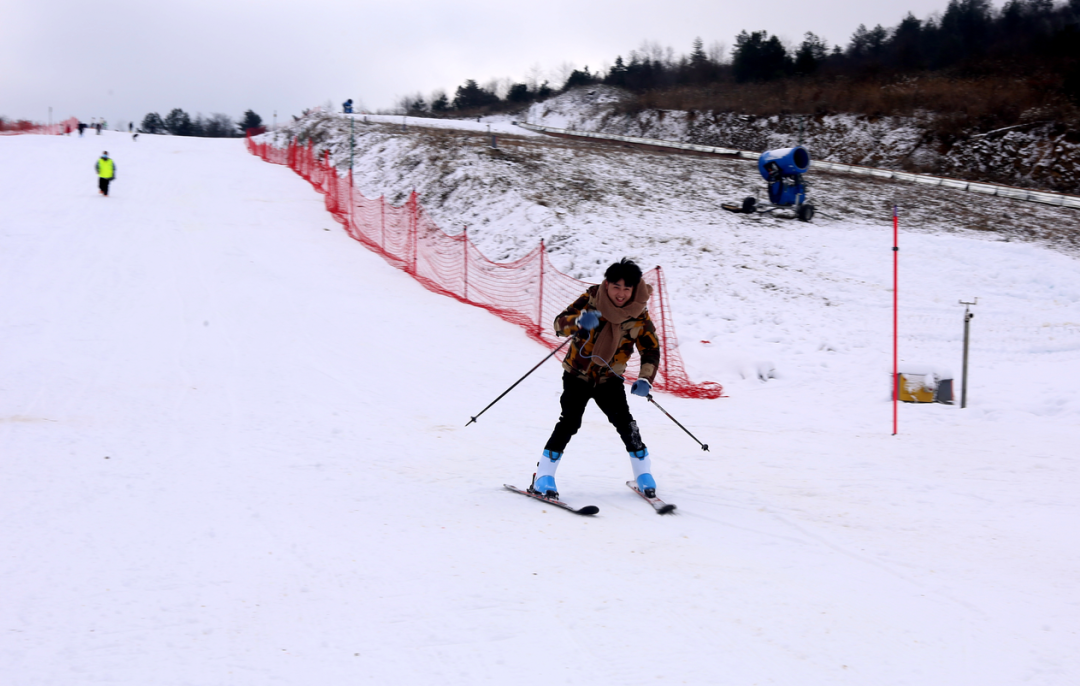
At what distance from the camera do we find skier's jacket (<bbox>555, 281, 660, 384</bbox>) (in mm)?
4996

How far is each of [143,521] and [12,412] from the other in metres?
3.29

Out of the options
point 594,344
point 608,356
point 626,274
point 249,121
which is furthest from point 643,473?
point 249,121

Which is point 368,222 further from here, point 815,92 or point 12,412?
point 815,92

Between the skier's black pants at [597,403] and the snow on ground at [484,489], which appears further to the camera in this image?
the skier's black pants at [597,403]

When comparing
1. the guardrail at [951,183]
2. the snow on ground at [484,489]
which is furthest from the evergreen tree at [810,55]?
the snow on ground at [484,489]

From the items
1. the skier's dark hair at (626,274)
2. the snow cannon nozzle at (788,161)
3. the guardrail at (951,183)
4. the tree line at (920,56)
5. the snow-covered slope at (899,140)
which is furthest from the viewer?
the tree line at (920,56)

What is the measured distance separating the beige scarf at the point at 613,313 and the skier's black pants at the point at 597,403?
24 cm

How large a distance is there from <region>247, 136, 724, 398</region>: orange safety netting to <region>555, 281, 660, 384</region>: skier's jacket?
15.2 ft

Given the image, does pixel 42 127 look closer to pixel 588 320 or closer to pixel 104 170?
pixel 104 170

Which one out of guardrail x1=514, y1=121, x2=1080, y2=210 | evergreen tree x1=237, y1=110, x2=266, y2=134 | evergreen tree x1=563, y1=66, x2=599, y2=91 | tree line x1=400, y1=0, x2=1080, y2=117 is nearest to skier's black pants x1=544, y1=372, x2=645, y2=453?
guardrail x1=514, y1=121, x2=1080, y2=210

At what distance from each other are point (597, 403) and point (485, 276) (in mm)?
10590

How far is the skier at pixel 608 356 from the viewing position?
16.0 ft

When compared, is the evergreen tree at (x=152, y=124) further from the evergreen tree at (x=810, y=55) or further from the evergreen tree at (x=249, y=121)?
the evergreen tree at (x=810, y=55)

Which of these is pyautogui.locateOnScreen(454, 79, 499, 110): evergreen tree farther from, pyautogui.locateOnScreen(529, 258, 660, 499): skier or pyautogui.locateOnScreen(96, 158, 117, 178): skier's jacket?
pyautogui.locateOnScreen(529, 258, 660, 499): skier
